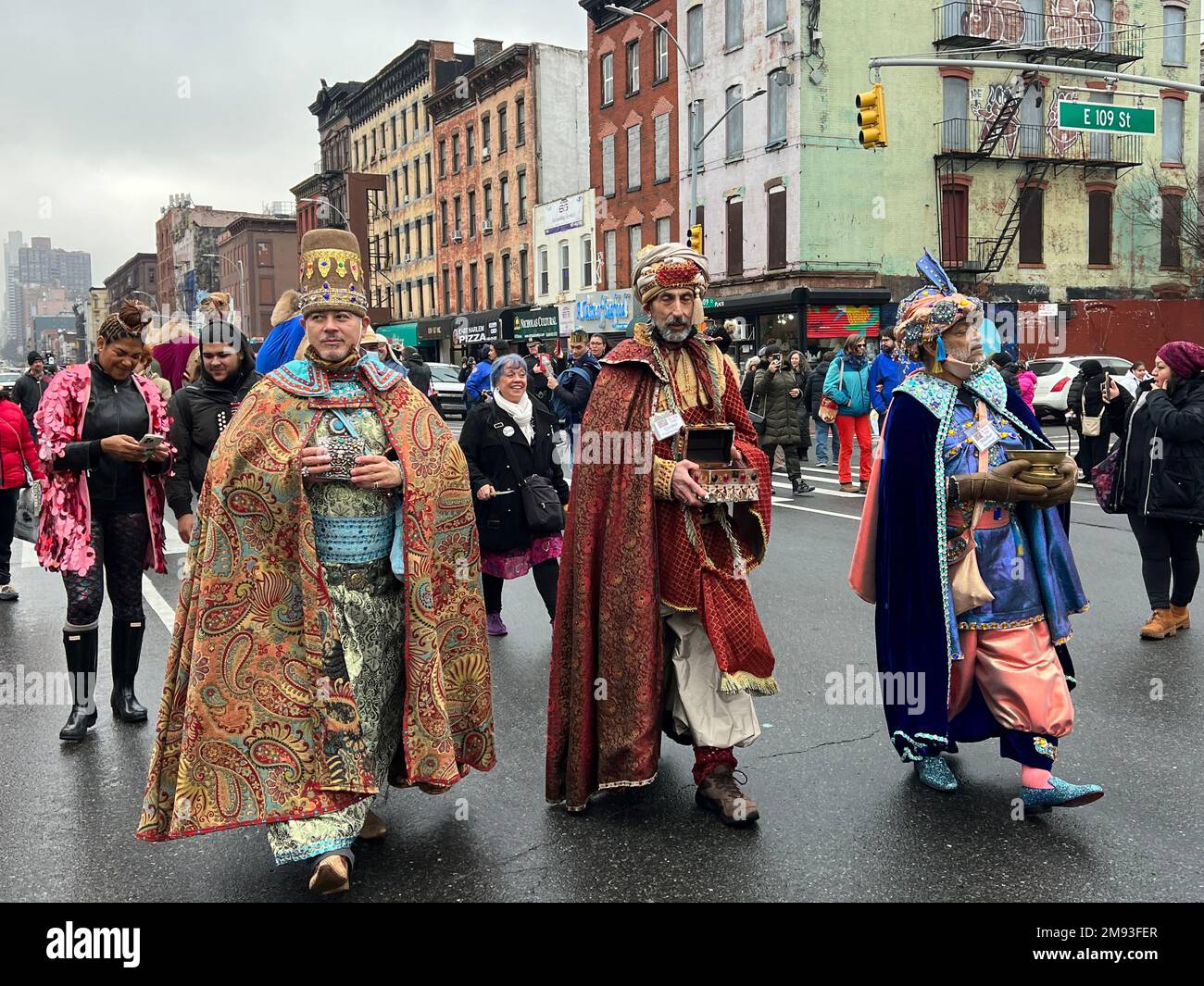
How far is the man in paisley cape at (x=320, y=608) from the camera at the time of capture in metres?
3.80

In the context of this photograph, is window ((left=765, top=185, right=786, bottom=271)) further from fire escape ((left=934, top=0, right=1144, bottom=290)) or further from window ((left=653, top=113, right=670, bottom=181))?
window ((left=653, top=113, right=670, bottom=181))

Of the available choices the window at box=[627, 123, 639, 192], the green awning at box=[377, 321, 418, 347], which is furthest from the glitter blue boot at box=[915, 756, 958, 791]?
the green awning at box=[377, 321, 418, 347]

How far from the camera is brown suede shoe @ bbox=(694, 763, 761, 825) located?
14.1 ft

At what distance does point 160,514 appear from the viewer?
6086 millimetres

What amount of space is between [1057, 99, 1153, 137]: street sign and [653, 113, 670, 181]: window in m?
21.2

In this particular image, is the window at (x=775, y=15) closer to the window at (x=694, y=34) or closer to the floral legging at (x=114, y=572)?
the window at (x=694, y=34)

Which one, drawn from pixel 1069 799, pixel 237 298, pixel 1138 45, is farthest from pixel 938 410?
pixel 237 298

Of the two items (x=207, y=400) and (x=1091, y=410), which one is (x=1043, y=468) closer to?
(x=207, y=400)

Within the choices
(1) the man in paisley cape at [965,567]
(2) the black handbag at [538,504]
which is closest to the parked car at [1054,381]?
(2) the black handbag at [538,504]

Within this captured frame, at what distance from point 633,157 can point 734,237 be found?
6668 millimetres

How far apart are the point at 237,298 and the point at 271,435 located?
92.7 meters

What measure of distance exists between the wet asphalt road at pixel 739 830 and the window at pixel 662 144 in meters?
33.2

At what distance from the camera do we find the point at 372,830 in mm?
4270

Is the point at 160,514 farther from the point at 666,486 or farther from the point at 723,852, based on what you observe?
the point at 723,852
